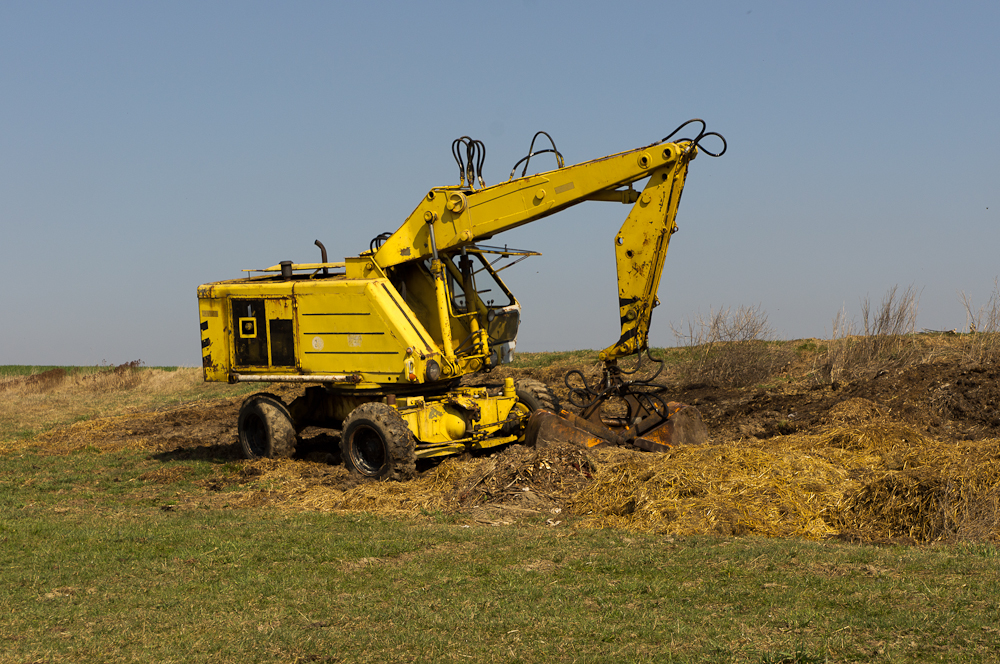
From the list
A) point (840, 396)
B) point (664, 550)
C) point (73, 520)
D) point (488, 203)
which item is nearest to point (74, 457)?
point (73, 520)

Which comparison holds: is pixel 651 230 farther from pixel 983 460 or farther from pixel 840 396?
pixel 840 396

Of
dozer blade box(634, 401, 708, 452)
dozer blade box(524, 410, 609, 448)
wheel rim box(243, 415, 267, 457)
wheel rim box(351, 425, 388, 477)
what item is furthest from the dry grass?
dozer blade box(634, 401, 708, 452)

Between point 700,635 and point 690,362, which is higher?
point 690,362

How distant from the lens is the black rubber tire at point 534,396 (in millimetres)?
13242

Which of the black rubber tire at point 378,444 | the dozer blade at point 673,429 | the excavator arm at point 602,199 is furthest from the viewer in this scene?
the dozer blade at point 673,429

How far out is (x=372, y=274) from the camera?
13.2 m

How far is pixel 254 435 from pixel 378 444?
318 centimetres

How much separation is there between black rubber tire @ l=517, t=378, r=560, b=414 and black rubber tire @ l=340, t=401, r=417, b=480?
2036 mm

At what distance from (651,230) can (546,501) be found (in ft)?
11.2

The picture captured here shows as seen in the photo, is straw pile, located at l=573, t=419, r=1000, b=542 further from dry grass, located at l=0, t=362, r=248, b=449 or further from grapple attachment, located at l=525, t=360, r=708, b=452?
dry grass, located at l=0, t=362, r=248, b=449

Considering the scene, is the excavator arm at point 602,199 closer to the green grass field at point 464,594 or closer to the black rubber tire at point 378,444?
the black rubber tire at point 378,444

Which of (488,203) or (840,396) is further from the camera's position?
(840,396)

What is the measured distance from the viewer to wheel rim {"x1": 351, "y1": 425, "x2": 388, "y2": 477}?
40.0 feet

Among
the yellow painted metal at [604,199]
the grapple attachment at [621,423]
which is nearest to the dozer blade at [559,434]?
the grapple attachment at [621,423]
